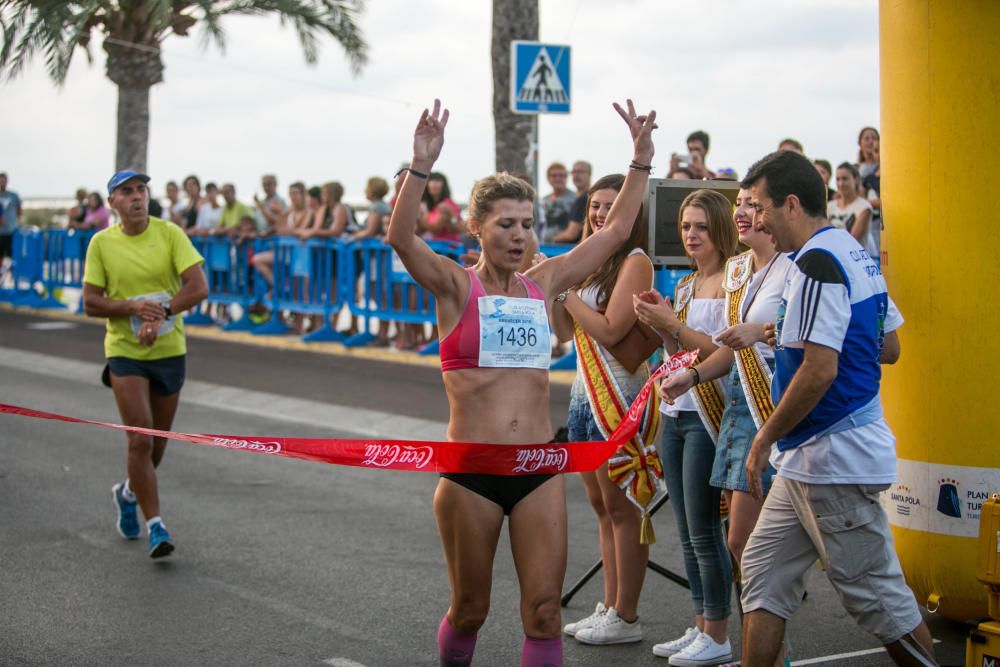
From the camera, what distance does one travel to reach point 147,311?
743 centimetres

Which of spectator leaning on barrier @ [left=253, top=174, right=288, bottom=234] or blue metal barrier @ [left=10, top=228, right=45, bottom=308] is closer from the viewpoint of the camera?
spectator leaning on barrier @ [left=253, top=174, right=288, bottom=234]

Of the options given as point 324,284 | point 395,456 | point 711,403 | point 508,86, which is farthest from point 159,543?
point 324,284

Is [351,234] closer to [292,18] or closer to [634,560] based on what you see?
[292,18]

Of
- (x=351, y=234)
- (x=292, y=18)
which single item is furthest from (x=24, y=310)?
(x=351, y=234)

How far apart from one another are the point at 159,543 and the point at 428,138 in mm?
3642

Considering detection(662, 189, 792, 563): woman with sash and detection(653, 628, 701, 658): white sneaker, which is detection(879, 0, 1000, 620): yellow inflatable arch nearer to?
detection(662, 189, 792, 563): woman with sash

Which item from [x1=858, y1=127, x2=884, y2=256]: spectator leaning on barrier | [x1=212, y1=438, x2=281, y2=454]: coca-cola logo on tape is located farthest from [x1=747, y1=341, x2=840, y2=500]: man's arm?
[x1=858, y1=127, x2=884, y2=256]: spectator leaning on barrier

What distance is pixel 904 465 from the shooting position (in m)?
5.88

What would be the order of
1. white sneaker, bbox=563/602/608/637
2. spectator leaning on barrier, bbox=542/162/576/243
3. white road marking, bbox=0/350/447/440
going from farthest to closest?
spectator leaning on barrier, bbox=542/162/576/243 → white road marking, bbox=0/350/447/440 → white sneaker, bbox=563/602/608/637

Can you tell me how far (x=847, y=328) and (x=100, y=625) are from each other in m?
3.78

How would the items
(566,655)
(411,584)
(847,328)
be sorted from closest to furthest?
1. (847,328)
2. (566,655)
3. (411,584)

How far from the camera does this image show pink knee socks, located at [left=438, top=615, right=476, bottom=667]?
4625 mm

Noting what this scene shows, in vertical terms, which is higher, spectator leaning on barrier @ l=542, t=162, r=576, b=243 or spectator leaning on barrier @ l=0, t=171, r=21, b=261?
spectator leaning on barrier @ l=0, t=171, r=21, b=261

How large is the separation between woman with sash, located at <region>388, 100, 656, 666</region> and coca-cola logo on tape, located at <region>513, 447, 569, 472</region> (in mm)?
42
